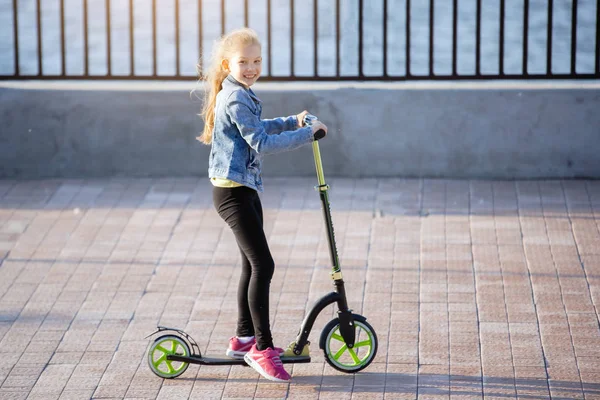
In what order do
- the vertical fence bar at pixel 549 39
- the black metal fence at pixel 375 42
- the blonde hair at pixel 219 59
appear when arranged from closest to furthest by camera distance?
the blonde hair at pixel 219 59
the vertical fence bar at pixel 549 39
the black metal fence at pixel 375 42

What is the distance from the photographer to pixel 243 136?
497 centimetres

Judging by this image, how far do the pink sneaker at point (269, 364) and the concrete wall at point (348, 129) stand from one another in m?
3.67

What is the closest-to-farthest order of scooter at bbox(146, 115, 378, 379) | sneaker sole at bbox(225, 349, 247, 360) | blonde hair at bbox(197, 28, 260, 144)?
blonde hair at bbox(197, 28, 260, 144)
scooter at bbox(146, 115, 378, 379)
sneaker sole at bbox(225, 349, 247, 360)

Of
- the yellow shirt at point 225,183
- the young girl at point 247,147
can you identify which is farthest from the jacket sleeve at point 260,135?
the yellow shirt at point 225,183

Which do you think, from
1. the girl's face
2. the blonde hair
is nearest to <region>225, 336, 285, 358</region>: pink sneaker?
the blonde hair

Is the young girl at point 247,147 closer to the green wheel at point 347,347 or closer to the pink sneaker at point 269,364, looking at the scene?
the pink sneaker at point 269,364

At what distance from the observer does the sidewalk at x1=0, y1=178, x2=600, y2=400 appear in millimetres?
5203


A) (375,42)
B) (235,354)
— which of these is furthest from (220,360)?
(375,42)

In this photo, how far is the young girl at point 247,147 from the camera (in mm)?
4957

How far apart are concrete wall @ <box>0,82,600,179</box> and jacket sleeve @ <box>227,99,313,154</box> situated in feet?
12.3

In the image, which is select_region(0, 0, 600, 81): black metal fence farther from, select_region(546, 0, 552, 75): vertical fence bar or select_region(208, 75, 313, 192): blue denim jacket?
select_region(208, 75, 313, 192): blue denim jacket

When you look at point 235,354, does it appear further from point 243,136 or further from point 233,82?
point 233,82

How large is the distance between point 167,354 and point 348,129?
3.87m

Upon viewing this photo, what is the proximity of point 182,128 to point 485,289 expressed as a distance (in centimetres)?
331
